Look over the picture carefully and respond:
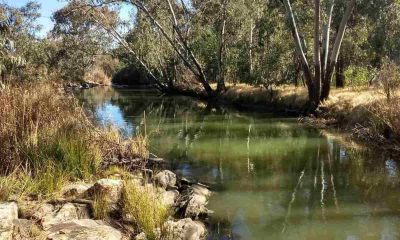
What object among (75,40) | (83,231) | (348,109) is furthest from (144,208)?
(75,40)

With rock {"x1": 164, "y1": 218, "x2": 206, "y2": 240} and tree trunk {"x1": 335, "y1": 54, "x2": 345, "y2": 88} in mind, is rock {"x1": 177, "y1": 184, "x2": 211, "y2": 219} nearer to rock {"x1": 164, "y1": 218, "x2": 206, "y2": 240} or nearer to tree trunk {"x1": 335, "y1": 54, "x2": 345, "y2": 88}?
rock {"x1": 164, "y1": 218, "x2": 206, "y2": 240}

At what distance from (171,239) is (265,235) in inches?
62.7

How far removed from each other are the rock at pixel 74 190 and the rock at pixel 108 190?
0.14 metres

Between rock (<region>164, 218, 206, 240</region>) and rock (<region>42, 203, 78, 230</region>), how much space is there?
1.18 meters

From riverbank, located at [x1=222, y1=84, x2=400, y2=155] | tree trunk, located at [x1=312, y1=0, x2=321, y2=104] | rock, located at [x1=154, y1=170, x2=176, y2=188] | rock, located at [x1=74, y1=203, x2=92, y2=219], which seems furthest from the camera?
tree trunk, located at [x1=312, y1=0, x2=321, y2=104]

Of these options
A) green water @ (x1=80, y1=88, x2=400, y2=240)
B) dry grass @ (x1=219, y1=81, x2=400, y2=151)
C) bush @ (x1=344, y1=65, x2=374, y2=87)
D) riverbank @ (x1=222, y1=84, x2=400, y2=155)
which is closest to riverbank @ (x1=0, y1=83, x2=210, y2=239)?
green water @ (x1=80, y1=88, x2=400, y2=240)

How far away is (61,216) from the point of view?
6078 millimetres

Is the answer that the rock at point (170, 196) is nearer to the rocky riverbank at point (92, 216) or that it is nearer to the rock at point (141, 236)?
the rocky riverbank at point (92, 216)

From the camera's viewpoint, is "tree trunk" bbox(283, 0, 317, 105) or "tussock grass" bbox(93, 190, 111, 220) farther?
"tree trunk" bbox(283, 0, 317, 105)

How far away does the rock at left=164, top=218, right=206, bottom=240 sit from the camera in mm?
6222

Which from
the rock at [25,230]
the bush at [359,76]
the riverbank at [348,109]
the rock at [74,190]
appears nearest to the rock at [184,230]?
the rock at [74,190]

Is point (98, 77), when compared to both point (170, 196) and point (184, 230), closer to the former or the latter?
point (170, 196)

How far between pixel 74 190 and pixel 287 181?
4834mm

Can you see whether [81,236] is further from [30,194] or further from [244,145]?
[244,145]
